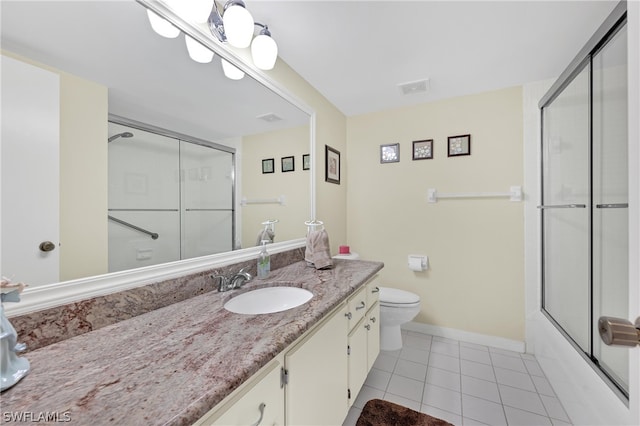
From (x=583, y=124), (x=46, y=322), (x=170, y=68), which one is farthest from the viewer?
(x=583, y=124)

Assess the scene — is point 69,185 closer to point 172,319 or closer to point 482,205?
point 172,319

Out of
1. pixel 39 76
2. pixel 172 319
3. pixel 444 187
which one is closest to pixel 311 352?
pixel 172 319

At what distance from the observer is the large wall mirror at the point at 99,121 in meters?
0.69

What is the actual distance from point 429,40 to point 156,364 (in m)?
2.00

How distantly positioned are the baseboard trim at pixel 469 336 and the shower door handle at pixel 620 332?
2.05m

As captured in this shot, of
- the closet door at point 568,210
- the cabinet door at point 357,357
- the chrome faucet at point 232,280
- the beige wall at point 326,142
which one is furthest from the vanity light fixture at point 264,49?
the closet door at point 568,210

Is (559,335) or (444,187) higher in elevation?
(444,187)

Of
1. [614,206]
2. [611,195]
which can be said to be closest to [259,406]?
[614,206]

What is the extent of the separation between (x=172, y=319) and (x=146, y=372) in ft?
0.98

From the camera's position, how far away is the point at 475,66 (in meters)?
1.82

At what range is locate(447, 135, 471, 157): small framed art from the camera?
223 cm

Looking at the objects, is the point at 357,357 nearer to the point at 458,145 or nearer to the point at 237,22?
the point at 237,22

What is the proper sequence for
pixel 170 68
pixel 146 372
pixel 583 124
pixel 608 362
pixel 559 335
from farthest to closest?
1. pixel 559 335
2. pixel 583 124
3. pixel 608 362
4. pixel 170 68
5. pixel 146 372

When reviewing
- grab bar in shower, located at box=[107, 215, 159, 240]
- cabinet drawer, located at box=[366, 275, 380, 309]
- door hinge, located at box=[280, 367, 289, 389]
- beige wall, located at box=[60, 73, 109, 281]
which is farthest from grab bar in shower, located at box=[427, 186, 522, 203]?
beige wall, located at box=[60, 73, 109, 281]
